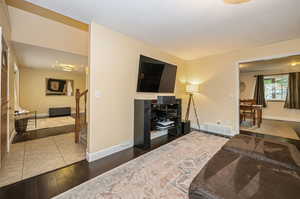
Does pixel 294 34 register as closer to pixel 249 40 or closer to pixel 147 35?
pixel 249 40

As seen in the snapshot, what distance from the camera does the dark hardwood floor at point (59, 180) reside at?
1.47 meters

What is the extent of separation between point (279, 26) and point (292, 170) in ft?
8.61

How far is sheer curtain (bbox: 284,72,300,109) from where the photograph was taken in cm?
557

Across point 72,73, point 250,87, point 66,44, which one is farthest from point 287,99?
point 72,73

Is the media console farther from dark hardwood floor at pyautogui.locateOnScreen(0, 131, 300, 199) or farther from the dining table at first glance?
the dining table

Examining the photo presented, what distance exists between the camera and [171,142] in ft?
10.0

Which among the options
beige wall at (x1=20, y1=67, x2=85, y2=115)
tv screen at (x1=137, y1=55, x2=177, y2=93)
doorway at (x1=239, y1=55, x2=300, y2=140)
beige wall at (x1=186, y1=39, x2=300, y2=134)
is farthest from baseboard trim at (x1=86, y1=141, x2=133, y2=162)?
beige wall at (x1=20, y1=67, x2=85, y2=115)

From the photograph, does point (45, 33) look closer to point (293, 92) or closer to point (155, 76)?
point (155, 76)

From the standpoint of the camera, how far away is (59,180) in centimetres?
170

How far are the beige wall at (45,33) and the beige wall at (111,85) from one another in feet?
6.32

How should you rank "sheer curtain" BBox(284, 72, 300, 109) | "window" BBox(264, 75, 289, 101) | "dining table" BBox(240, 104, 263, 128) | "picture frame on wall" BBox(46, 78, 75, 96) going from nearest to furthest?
"dining table" BBox(240, 104, 263, 128) < "sheer curtain" BBox(284, 72, 300, 109) < "window" BBox(264, 75, 289, 101) < "picture frame on wall" BBox(46, 78, 75, 96)

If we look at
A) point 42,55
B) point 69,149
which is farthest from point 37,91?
point 69,149

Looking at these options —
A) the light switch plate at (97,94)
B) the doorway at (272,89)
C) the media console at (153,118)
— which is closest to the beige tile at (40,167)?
the light switch plate at (97,94)

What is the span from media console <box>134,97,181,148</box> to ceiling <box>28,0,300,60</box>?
1.50m
